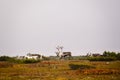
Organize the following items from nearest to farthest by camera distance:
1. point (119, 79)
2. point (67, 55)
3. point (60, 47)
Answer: point (119, 79)
point (60, 47)
point (67, 55)

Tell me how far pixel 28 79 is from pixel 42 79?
5.66 ft

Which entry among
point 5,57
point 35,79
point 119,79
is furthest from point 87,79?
point 5,57

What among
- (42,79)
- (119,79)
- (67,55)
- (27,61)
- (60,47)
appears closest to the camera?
(119,79)

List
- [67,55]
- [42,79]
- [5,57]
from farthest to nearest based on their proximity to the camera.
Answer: [67,55] < [5,57] < [42,79]

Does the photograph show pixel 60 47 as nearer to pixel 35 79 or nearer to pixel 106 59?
pixel 106 59

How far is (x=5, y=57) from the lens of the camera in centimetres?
8138

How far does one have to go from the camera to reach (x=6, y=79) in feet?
96.3

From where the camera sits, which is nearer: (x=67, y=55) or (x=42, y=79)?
(x=42, y=79)

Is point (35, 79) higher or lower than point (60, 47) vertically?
lower

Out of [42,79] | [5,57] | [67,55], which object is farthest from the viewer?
[67,55]

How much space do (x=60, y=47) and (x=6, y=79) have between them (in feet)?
218

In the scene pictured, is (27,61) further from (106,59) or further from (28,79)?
(28,79)

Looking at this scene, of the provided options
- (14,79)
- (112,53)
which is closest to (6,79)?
(14,79)

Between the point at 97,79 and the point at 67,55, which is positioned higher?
the point at 67,55
